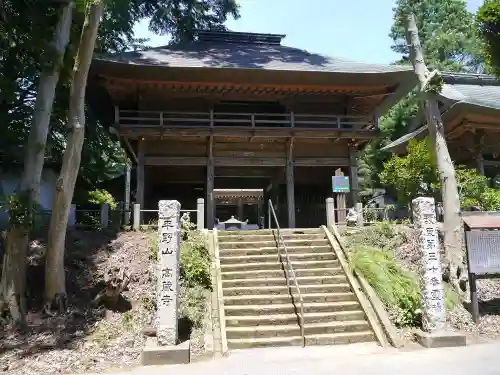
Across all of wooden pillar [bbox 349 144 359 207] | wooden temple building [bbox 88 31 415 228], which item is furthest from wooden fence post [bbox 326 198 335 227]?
wooden pillar [bbox 349 144 359 207]

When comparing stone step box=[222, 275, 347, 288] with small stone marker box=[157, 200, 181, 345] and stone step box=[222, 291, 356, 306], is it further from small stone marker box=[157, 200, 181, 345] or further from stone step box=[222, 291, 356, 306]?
small stone marker box=[157, 200, 181, 345]

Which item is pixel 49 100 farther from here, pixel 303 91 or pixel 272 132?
pixel 303 91

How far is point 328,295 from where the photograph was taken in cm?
888

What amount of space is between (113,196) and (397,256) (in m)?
17.1

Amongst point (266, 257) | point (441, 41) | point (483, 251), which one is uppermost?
point (441, 41)

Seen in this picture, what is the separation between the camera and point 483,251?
8.41 m

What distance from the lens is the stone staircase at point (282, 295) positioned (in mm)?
7832

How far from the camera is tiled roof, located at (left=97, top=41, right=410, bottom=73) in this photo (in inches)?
583

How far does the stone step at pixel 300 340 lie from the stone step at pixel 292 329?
14 cm

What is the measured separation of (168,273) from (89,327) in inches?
84.1

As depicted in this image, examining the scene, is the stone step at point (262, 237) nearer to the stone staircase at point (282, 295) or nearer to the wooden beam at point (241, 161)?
the stone staircase at point (282, 295)

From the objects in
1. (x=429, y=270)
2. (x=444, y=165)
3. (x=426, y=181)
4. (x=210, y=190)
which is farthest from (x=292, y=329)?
(x=210, y=190)

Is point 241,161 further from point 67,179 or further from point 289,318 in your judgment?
point 289,318

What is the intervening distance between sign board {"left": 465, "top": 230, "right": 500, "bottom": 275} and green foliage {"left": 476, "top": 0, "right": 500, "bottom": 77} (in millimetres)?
3402
